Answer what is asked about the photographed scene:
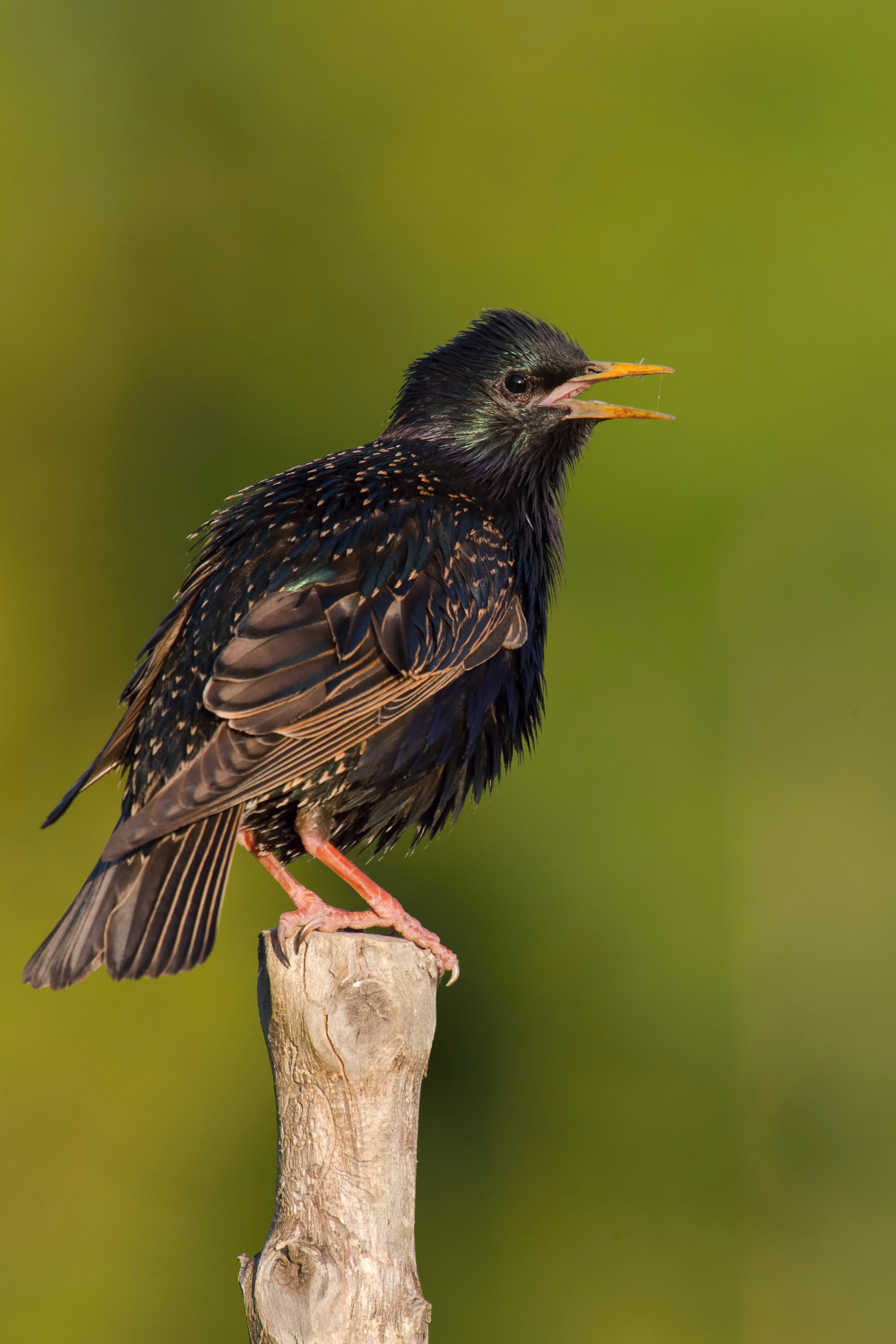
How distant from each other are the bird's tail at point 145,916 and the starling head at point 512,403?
4.75 ft

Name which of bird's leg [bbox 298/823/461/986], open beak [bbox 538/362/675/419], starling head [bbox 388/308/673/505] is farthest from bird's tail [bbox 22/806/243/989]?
open beak [bbox 538/362/675/419]

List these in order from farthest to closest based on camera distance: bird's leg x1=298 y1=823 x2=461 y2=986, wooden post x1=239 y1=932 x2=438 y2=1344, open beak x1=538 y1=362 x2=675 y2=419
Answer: open beak x1=538 y1=362 x2=675 y2=419, bird's leg x1=298 y1=823 x2=461 y2=986, wooden post x1=239 y1=932 x2=438 y2=1344

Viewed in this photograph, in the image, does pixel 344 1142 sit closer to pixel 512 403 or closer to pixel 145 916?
pixel 145 916

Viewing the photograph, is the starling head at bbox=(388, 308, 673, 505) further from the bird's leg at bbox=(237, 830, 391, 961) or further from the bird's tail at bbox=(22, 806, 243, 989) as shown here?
the bird's tail at bbox=(22, 806, 243, 989)

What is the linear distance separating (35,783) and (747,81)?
18.5 feet

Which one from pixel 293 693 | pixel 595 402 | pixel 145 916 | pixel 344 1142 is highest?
pixel 595 402

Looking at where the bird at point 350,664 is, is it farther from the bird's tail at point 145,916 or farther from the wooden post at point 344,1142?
the wooden post at point 344,1142

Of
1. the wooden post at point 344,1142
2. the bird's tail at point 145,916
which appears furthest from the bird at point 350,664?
the wooden post at point 344,1142

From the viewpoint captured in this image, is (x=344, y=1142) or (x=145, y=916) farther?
(x=145, y=916)

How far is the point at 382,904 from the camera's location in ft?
10.5

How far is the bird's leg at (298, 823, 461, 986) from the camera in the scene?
3102 mm

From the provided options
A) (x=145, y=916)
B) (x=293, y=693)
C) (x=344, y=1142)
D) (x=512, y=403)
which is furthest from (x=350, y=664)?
(x=512, y=403)

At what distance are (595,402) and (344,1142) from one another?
2106 mm

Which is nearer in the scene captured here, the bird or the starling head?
the bird
